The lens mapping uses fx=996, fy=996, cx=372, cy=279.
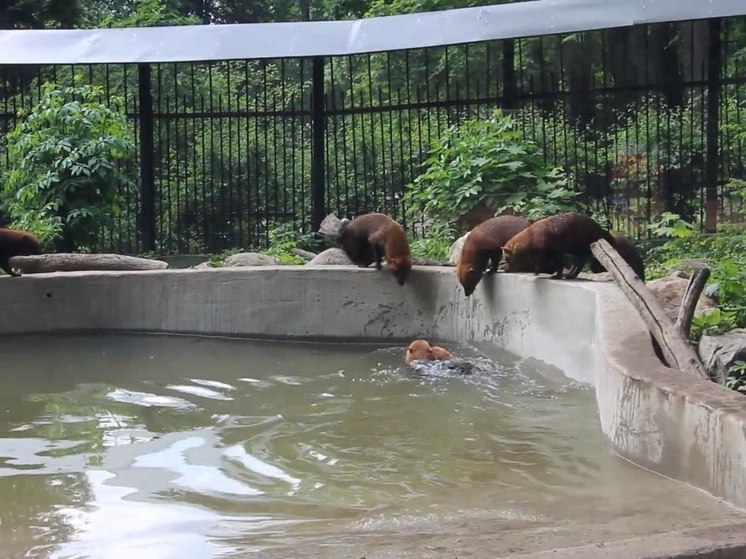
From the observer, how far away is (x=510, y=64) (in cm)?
1316

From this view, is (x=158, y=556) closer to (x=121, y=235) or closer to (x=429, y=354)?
(x=429, y=354)

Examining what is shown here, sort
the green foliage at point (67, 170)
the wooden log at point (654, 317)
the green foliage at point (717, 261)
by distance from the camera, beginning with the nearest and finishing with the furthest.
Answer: the wooden log at point (654, 317)
the green foliage at point (717, 261)
the green foliage at point (67, 170)

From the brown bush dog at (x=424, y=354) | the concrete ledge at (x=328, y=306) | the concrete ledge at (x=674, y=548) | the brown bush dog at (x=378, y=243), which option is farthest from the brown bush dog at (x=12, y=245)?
the concrete ledge at (x=674, y=548)

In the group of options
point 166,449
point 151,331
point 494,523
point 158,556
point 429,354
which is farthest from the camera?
point 151,331

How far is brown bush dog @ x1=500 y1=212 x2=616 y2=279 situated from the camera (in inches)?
331

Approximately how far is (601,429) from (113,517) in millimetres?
2897

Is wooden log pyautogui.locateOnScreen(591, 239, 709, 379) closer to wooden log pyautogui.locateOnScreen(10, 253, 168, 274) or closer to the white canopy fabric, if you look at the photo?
the white canopy fabric

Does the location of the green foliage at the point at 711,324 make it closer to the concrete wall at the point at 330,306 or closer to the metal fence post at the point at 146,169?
the concrete wall at the point at 330,306

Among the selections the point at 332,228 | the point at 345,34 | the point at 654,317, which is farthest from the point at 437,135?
the point at 654,317

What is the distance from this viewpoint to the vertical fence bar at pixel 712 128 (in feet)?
41.8

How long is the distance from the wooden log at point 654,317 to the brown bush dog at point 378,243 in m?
2.49

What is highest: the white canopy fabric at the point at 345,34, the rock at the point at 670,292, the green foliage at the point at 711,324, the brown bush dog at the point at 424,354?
the white canopy fabric at the point at 345,34

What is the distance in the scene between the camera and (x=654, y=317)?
20.1ft

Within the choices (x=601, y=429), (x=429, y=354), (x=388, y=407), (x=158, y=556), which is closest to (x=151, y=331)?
(x=429, y=354)
